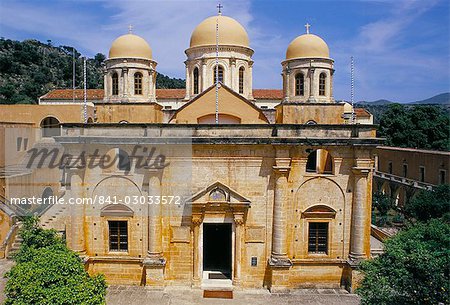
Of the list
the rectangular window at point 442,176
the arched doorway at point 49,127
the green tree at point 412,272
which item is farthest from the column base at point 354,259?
the arched doorway at point 49,127

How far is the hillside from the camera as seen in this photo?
63.2 meters

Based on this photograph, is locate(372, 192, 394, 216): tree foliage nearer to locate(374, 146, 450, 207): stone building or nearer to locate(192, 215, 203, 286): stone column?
locate(374, 146, 450, 207): stone building

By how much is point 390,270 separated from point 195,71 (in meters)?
17.2

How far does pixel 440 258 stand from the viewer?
394 inches

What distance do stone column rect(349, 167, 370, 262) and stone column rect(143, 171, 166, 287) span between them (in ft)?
27.7

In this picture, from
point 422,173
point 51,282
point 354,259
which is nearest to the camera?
point 51,282

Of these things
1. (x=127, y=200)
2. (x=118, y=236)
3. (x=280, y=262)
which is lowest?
(x=280, y=262)

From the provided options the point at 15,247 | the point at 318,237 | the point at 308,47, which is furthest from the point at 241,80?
the point at 15,247

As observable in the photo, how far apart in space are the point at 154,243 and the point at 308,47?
1373 cm

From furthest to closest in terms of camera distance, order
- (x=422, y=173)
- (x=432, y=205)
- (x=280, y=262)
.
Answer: (x=422, y=173) → (x=432, y=205) → (x=280, y=262)

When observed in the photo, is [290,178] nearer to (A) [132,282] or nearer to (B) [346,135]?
(B) [346,135]

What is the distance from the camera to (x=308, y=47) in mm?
21359

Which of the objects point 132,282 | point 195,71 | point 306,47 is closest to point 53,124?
point 195,71

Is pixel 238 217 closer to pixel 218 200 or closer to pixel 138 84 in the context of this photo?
pixel 218 200
